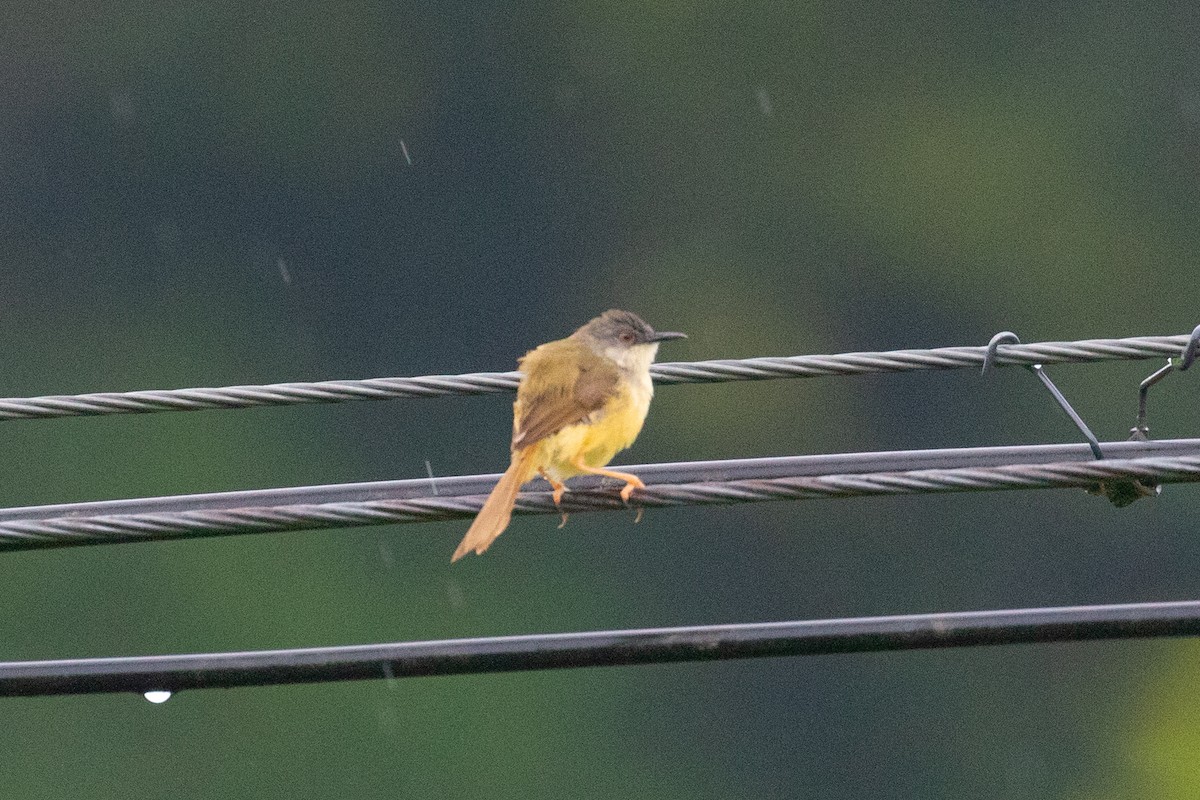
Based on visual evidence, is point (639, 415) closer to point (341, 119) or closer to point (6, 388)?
point (6, 388)

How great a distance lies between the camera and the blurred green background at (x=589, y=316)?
23.6 meters

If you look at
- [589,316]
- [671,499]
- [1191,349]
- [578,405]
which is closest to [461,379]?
[671,499]

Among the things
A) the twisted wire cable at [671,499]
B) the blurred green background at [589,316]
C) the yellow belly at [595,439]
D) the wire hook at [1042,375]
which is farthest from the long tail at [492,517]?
the blurred green background at [589,316]

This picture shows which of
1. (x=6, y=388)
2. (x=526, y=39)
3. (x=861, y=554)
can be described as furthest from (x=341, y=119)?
(x=861, y=554)

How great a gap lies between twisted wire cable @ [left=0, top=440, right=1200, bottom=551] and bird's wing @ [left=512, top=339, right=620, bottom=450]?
4.42 feet

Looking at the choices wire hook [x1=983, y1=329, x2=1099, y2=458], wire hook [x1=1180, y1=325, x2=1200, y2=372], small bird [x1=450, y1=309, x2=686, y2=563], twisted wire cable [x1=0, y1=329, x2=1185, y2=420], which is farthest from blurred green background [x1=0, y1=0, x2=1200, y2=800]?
wire hook [x1=1180, y1=325, x2=1200, y2=372]

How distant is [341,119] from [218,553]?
952 cm

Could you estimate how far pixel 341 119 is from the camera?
105ft

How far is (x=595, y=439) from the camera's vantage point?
6.32 meters

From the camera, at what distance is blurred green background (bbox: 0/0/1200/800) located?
77.4 ft

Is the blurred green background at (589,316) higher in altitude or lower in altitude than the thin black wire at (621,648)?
higher

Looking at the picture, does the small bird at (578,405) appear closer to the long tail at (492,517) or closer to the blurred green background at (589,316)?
the long tail at (492,517)

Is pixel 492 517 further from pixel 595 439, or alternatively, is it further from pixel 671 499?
pixel 595 439

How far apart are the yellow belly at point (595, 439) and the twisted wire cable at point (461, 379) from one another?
2.97ft
